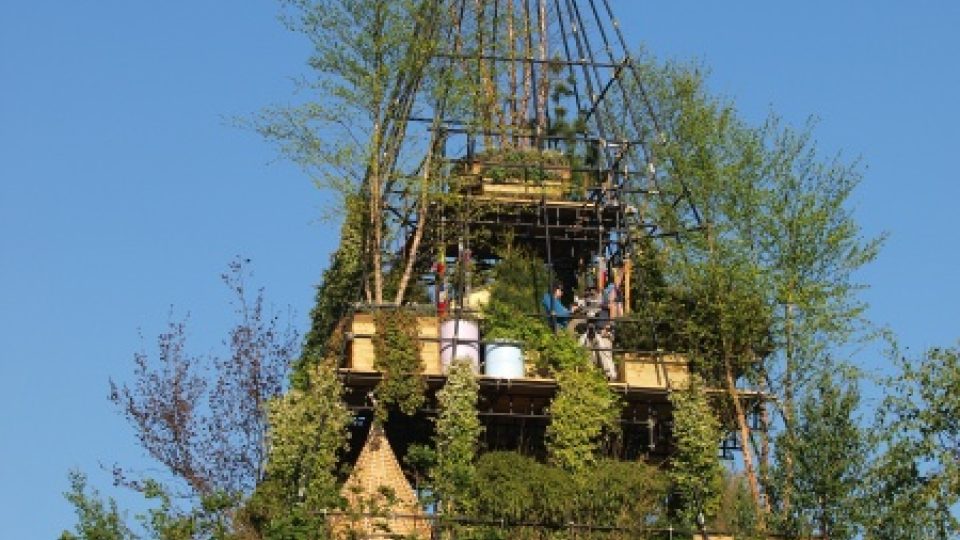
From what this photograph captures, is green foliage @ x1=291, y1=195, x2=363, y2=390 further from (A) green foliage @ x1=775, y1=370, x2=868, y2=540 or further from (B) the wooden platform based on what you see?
(A) green foliage @ x1=775, y1=370, x2=868, y2=540

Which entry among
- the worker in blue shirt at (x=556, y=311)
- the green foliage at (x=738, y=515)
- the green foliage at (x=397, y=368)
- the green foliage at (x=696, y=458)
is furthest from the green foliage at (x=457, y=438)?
the green foliage at (x=738, y=515)

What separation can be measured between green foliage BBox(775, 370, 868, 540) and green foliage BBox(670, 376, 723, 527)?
1.36 metres

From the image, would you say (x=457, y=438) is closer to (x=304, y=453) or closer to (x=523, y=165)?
(x=304, y=453)

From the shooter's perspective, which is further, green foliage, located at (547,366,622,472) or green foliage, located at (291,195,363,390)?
green foliage, located at (291,195,363,390)

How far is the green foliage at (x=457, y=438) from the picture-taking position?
28516 mm

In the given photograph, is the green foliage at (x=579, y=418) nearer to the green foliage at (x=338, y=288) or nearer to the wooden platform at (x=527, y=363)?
the wooden platform at (x=527, y=363)

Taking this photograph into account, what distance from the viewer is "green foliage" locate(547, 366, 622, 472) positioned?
98.1 ft

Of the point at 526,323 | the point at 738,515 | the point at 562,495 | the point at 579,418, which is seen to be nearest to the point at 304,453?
the point at 562,495

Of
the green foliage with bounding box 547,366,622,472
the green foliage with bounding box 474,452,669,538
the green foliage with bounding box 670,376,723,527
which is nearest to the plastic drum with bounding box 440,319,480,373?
the green foliage with bounding box 547,366,622,472

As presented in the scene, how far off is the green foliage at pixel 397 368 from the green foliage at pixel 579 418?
6.54 ft

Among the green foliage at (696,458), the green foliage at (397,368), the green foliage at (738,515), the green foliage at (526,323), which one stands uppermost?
the green foliage at (526,323)

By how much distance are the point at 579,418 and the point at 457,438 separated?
1.88 metres

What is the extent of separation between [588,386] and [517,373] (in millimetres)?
1075

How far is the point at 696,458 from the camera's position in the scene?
29.9 metres
